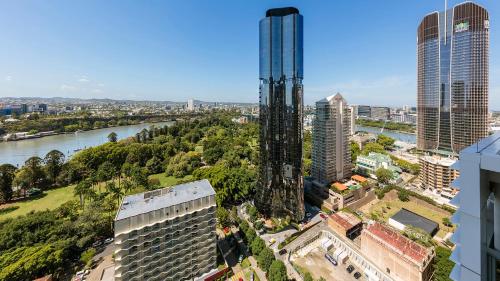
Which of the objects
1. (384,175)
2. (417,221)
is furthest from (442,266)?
(384,175)

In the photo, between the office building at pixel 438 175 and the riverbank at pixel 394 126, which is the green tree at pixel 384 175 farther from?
the riverbank at pixel 394 126

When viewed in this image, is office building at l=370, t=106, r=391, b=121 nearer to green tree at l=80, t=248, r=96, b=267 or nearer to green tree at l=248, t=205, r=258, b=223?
green tree at l=248, t=205, r=258, b=223

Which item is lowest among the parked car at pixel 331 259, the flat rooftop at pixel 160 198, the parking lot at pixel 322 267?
the parking lot at pixel 322 267

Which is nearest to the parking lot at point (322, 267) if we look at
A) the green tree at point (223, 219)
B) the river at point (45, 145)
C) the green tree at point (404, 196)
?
the green tree at point (223, 219)

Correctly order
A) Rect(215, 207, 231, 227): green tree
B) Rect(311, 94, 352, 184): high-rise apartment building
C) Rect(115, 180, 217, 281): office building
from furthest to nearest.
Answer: Rect(311, 94, 352, 184): high-rise apartment building
Rect(215, 207, 231, 227): green tree
Rect(115, 180, 217, 281): office building

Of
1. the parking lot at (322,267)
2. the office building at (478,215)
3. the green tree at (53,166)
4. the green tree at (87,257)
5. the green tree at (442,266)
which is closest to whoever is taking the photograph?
the office building at (478,215)

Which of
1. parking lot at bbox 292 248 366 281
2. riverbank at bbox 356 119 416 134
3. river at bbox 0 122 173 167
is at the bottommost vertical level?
parking lot at bbox 292 248 366 281

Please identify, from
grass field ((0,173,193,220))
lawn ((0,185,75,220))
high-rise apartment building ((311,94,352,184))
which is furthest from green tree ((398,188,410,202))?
lawn ((0,185,75,220))

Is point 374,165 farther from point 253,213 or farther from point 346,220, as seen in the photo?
point 253,213
